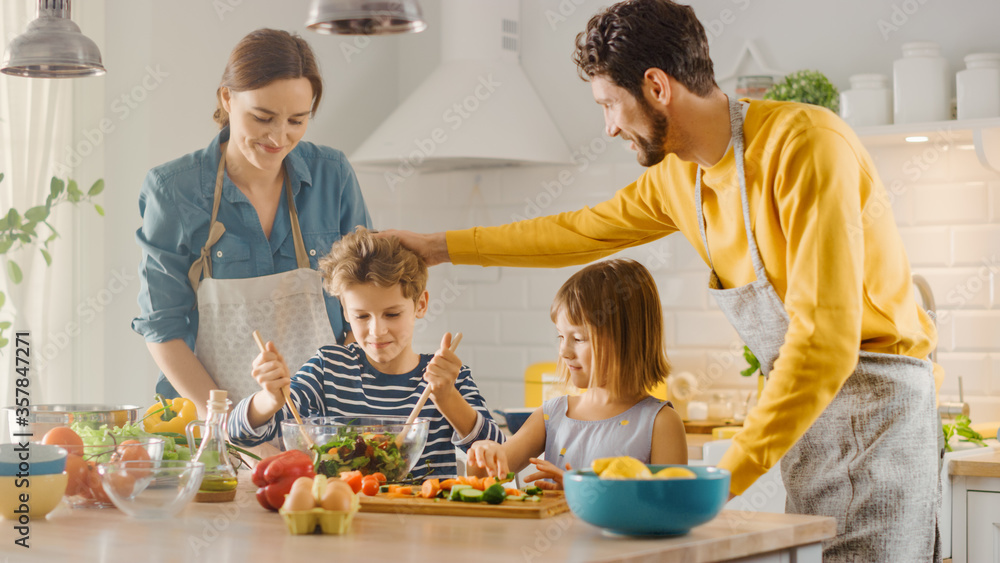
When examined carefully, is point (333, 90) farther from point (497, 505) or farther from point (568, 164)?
point (497, 505)

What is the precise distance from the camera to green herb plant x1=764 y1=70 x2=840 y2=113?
3133 mm

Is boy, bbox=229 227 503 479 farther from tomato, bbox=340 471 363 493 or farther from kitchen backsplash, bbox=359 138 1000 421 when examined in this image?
kitchen backsplash, bbox=359 138 1000 421

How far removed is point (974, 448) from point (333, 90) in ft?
8.08

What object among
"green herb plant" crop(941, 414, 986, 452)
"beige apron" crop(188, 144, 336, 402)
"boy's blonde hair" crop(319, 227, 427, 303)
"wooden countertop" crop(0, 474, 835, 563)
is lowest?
"green herb plant" crop(941, 414, 986, 452)

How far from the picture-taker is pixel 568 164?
148 inches

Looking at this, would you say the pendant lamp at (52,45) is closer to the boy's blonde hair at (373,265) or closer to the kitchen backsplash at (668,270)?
the boy's blonde hair at (373,265)

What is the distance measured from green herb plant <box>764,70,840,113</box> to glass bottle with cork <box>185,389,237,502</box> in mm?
2178

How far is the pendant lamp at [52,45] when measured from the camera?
6.97 ft

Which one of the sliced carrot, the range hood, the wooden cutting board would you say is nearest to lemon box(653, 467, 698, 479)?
the wooden cutting board

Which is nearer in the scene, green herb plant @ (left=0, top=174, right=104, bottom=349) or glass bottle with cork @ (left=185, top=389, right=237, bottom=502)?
glass bottle with cork @ (left=185, top=389, right=237, bottom=502)

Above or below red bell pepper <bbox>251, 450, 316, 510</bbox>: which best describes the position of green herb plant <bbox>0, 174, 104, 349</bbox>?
above

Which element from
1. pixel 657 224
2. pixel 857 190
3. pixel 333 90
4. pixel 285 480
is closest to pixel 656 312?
pixel 657 224

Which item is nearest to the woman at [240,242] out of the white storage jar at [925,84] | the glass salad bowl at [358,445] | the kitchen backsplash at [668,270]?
the glass salad bowl at [358,445]

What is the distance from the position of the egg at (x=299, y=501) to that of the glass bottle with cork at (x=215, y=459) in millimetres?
272
